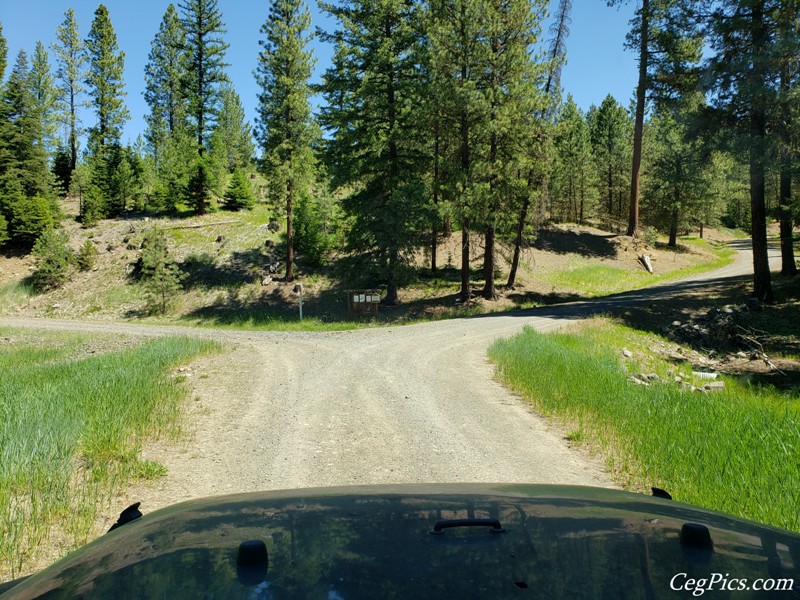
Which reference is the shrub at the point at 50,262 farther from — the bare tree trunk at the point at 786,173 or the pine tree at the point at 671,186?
the pine tree at the point at 671,186

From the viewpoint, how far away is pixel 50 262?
3356 cm

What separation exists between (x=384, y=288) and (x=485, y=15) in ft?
48.6

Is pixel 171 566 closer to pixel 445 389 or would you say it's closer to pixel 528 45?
pixel 445 389

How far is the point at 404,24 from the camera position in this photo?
24.5 m

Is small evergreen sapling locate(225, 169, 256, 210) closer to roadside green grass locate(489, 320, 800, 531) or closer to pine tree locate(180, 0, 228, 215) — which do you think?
pine tree locate(180, 0, 228, 215)

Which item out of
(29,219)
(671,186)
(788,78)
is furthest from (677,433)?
(29,219)

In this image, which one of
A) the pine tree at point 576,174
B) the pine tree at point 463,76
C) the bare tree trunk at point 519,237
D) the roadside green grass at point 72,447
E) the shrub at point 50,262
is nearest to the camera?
the roadside green grass at point 72,447

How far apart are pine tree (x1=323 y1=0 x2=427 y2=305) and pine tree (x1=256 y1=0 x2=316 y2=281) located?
11.3 feet

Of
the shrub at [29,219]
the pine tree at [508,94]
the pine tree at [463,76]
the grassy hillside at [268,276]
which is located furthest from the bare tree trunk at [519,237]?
the shrub at [29,219]

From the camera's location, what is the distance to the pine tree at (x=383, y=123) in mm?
24312

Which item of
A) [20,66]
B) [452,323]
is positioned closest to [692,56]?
[452,323]

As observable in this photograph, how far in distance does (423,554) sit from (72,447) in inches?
222

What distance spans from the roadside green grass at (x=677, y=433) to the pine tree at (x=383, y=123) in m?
14.3

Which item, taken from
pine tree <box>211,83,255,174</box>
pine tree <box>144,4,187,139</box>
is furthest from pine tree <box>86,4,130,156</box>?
pine tree <box>211,83,255,174</box>
